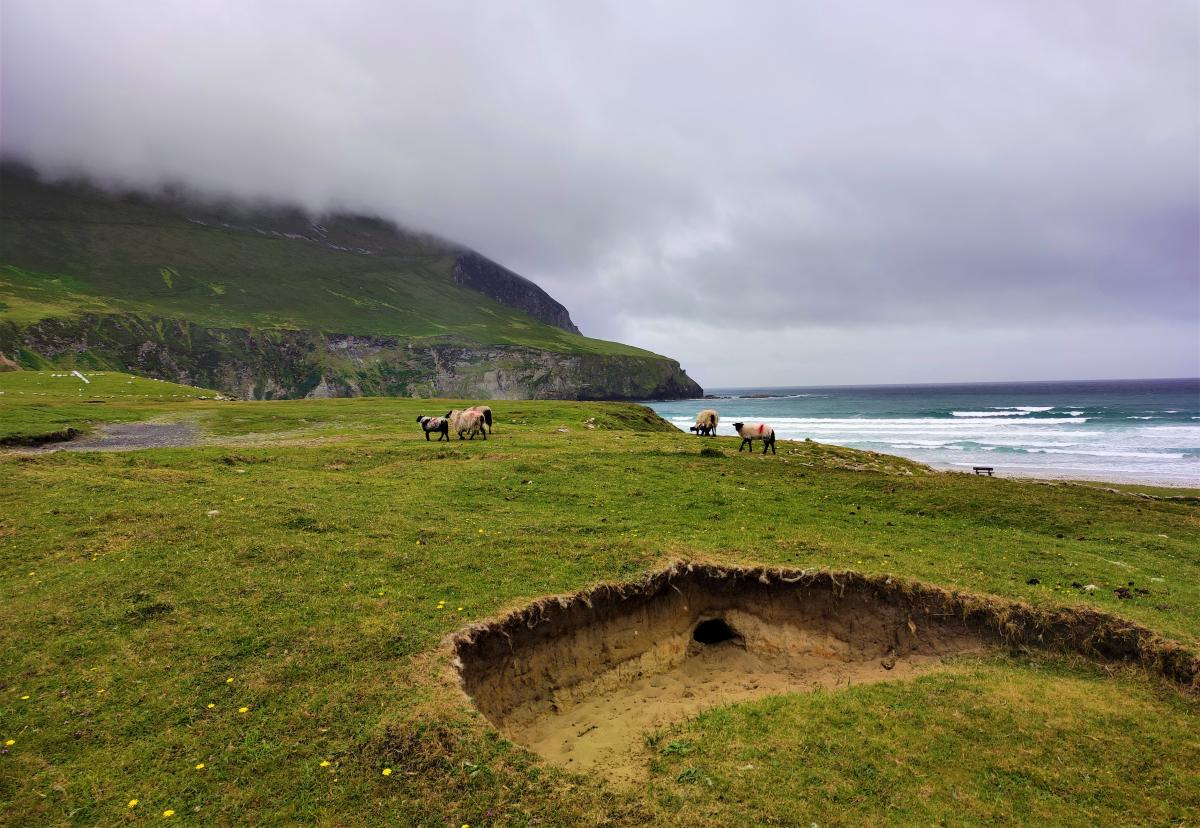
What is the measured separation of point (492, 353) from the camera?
188500 millimetres

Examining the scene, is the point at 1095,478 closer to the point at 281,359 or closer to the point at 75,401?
the point at 75,401

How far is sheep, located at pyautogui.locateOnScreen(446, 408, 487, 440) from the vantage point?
34672 mm

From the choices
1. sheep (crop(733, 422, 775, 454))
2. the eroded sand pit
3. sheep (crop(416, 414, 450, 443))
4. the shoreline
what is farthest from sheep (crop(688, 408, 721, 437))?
the eroded sand pit

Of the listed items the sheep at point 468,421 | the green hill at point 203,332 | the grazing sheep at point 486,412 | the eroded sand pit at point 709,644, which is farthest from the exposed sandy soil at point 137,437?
the green hill at point 203,332

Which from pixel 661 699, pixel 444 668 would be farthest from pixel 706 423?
pixel 444 668

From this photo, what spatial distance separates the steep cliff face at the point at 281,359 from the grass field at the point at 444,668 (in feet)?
433

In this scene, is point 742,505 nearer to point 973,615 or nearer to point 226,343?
point 973,615

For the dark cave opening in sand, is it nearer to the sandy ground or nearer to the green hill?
Answer: the sandy ground

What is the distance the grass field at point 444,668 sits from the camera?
7.05 meters

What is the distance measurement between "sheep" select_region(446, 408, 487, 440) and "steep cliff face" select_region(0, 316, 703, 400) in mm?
119019

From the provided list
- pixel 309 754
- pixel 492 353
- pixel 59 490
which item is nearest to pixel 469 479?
pixel 59 490

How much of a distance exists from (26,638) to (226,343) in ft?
543

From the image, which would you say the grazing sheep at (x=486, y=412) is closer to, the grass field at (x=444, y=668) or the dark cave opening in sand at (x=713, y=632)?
the grass field at (x=444, y=668)

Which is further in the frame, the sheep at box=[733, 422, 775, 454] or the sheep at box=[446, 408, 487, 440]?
the sheep at box=[446, 408, 487, 440]
